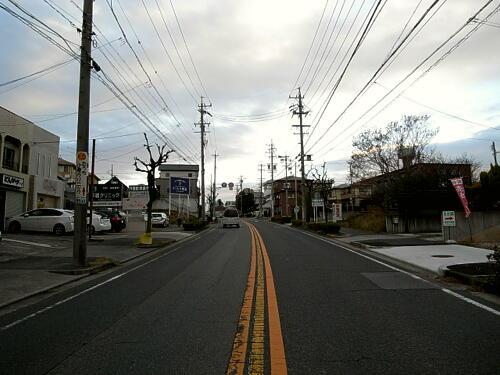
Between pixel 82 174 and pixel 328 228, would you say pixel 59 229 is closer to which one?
pixel 82 174

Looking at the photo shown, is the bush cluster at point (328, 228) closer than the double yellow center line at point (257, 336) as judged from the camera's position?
No

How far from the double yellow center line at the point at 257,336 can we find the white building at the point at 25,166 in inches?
918

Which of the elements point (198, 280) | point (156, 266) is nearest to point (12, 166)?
point (156, 266)

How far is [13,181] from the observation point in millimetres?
28922

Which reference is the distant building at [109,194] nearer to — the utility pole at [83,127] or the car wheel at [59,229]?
the car wheel at [59,229]

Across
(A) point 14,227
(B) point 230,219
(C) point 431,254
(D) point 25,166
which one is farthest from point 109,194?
(C) point 431,254

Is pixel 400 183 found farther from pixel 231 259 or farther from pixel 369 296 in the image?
pixel 369 296

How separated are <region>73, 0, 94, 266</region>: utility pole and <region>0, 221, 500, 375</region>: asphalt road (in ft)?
12.2

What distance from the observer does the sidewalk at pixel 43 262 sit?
10.7 m

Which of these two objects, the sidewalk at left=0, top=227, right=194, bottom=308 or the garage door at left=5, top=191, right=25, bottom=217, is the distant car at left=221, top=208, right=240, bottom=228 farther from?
the sidewalk at left=0, top=227, right=194, bottom=308

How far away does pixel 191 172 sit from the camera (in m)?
101

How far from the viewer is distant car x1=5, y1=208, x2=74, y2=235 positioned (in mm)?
26625

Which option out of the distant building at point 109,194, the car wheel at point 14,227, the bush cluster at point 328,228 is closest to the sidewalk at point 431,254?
the bush cluster at point 328,228

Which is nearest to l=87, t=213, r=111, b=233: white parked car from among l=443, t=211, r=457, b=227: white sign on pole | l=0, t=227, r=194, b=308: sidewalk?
l=0, t=227, r=194, b=308: sidewalk
